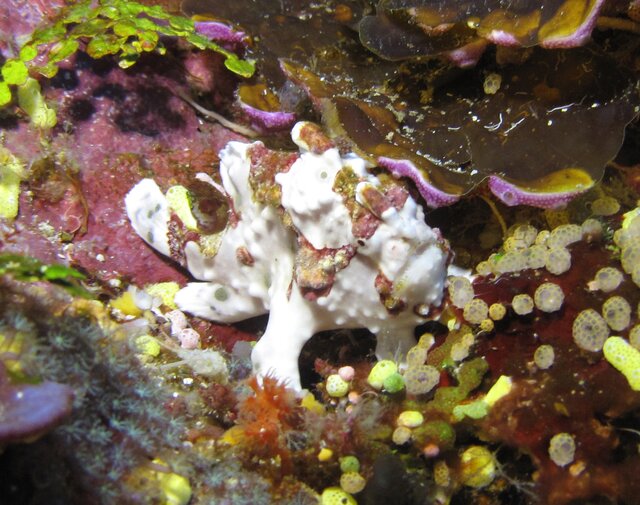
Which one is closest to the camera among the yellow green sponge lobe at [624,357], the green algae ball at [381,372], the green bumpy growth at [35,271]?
the green bumpy growth at [35,271]

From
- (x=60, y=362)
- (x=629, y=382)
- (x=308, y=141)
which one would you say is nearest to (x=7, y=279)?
(x=60, y=362)

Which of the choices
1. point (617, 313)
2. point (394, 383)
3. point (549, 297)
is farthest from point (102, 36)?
point (617, 313)

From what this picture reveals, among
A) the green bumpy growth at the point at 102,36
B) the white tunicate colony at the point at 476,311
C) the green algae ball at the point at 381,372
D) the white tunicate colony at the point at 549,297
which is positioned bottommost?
the green algae ball at the point at 381,372

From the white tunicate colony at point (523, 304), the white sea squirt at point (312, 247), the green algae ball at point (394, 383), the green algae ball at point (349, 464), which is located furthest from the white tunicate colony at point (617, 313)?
the green algae ball at point (349, 464)

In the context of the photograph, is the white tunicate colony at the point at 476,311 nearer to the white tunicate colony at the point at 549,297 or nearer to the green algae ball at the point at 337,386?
the white tunicate colony at the point at 549,297

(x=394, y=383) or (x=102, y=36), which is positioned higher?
(x=102, y=36)

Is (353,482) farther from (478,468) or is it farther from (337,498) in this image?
(478,468)
